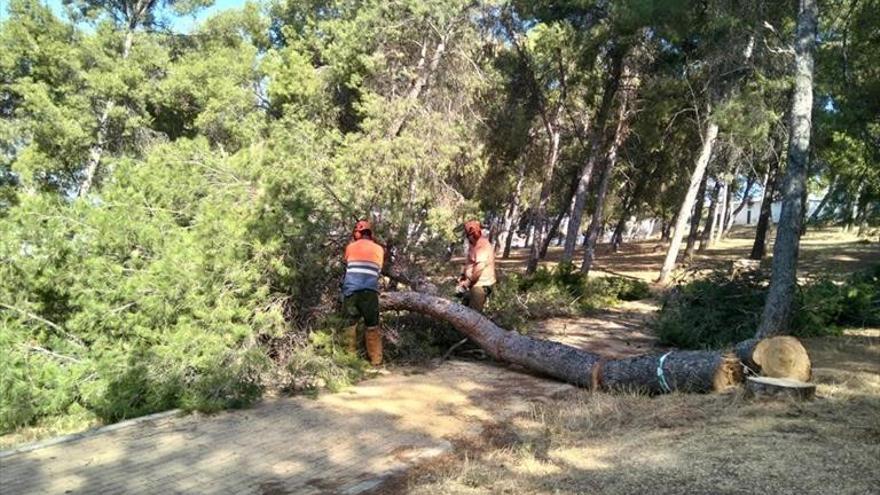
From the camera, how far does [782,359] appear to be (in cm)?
644

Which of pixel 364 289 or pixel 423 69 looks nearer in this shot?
pixel 364 289

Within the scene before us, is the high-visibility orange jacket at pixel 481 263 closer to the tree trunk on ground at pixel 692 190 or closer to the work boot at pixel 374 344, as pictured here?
the work boot at pixel 374 344

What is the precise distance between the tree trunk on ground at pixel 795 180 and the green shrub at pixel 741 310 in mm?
1395

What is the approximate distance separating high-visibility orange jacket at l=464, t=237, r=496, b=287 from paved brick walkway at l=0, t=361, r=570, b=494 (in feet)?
9.46

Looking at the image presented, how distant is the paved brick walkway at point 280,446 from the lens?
468cm

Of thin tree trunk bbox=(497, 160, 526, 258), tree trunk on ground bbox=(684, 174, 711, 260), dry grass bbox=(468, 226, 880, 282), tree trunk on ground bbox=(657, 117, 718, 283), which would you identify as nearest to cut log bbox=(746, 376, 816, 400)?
dry grass bbox=(468, 226, 880, 282)

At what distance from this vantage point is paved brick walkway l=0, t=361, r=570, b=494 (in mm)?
4676

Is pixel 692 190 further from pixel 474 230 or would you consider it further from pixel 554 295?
pixel 474 230

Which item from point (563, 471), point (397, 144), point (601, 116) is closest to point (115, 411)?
point (563, 471)

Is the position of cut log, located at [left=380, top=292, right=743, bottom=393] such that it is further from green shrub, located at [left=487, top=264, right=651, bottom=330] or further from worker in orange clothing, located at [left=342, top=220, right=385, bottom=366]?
green shrub, located at [left=487, top=264, right=651, bottom=330]

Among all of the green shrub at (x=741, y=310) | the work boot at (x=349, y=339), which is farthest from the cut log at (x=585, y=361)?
the green shrub at (x=741, y=310)

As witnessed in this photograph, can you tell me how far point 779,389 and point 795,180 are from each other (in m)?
3.12

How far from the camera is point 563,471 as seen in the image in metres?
4.82

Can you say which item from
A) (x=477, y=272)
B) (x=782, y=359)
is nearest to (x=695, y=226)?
(x=477, y=272)
